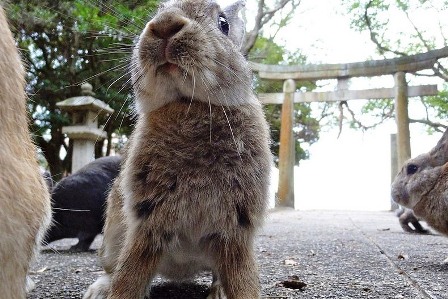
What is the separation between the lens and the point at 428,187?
13.0ft

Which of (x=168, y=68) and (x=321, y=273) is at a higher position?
(x=168, y=68)

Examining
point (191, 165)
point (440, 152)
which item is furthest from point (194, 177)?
point (440, 152)

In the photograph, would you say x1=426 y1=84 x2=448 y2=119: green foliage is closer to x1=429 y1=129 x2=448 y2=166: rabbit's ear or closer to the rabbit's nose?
x1=429 y1=129 x2=448 y2=166: rabbit's ear

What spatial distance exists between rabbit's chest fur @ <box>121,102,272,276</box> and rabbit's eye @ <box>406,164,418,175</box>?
283 cm

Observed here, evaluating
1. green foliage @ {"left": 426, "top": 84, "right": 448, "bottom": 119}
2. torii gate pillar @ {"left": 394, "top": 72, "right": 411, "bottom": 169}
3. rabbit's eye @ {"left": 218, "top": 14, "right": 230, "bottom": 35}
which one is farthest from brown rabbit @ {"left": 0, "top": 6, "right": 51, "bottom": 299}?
torii gate pillar @ {"left": 394, "top": 72, "right": 411, "bottom": 169}

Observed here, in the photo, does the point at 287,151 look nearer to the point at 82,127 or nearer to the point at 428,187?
the point at 82,127

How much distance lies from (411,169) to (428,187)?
57 cm

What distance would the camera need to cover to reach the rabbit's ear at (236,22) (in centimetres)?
235

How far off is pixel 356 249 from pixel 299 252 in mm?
529

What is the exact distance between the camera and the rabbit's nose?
1869mm

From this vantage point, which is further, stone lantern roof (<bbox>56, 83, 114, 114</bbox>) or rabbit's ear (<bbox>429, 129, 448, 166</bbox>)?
stone lantern roof (<bbox>56, 83, 114, 114</bbox>)

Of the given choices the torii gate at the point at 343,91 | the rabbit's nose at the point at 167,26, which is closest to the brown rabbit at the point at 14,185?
the rabbit's nose at the point at 167,26

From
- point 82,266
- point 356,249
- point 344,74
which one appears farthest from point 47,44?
point 344,74

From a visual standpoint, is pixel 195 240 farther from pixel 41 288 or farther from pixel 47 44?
pixel 47 44
